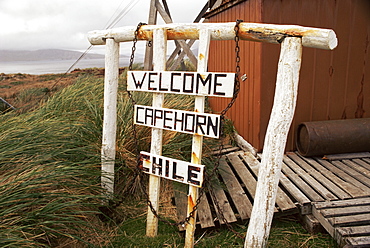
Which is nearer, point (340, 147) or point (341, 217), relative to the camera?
point (341, 217)

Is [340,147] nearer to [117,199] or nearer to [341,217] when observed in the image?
[341,217]

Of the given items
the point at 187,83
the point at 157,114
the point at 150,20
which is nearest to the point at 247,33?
the point at 187,83

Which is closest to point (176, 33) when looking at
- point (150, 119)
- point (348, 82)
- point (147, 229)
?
point (150, 119)

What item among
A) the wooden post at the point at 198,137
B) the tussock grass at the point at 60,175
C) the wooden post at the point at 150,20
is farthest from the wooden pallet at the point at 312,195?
the wooden post at the point at 150,20

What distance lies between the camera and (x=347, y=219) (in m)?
3.00

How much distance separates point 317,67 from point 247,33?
250 centimetres

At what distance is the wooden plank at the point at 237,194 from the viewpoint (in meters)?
3.37

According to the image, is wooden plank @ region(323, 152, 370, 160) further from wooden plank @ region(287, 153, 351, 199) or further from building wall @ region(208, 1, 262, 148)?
building wall @ region(208, 1, 262, 148)

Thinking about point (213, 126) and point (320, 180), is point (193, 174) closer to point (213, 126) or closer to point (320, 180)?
point (213, 126)

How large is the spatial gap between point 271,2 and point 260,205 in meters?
2.94

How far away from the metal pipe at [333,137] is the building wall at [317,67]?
0.30 metres

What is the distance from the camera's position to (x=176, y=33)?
2977 mm

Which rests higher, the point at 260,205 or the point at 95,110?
the point at 95,110

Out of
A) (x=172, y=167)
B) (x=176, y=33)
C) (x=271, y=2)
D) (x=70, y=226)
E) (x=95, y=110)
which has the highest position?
(x=271, y=2)
